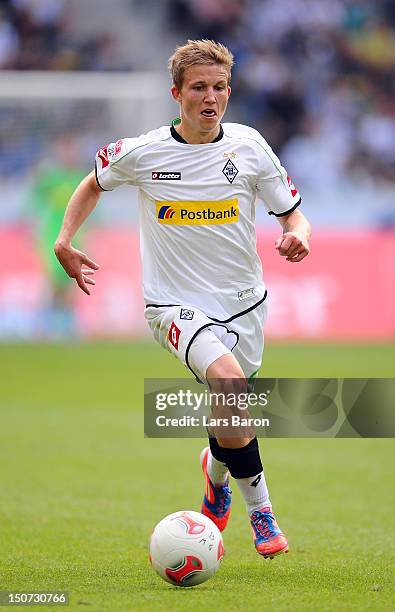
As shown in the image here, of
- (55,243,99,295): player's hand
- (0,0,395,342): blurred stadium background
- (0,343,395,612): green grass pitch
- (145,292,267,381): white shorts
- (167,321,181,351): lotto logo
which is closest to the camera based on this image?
(0,343,395,612): green grass pitch

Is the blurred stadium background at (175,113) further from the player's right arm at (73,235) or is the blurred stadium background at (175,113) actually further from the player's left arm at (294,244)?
the player's left arm at (294,244)

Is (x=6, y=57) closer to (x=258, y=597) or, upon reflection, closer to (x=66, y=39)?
(x=66, y=39)

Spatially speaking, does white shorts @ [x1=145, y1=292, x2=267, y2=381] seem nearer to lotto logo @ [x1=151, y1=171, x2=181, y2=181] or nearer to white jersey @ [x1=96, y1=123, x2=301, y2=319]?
white jersey @ [x1=96, y1=123, x2=301, y2=319]

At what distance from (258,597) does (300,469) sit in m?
4.32

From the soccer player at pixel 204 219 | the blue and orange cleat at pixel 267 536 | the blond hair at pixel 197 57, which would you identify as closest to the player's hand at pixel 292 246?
the soccer player at pixel 204 219

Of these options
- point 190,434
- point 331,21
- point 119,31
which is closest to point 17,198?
point 119,31

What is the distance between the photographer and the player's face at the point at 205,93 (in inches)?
230

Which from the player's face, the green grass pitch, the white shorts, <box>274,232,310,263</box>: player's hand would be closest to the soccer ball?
the green grass pitch

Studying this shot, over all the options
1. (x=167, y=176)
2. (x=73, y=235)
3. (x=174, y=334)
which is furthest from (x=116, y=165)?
(x=174, y=334)

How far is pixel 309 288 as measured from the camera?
58.3ft

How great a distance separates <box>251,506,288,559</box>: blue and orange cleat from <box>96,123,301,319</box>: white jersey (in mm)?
1011

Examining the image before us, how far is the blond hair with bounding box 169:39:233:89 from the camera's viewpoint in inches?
231

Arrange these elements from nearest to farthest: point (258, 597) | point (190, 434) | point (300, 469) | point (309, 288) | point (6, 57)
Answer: point (258, 597), point (190, 434), point (300, 469), point (309, 288), point (6, 57)

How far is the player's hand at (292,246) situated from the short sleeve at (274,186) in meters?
0.45
